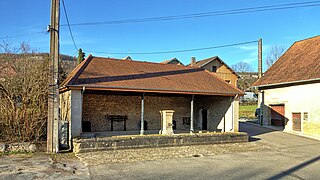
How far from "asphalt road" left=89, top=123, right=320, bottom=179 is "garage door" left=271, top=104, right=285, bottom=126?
23.1ft

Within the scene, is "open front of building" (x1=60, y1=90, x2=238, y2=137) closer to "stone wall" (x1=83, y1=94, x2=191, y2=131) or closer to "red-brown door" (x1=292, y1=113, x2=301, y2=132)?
"stone wall" (x1=83, y1=94, x2=191, y2=131)

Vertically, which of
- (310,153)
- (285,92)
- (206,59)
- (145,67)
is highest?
(206,59)

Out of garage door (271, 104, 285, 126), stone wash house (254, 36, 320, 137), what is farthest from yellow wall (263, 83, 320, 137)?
garage door (271, 104, 285, 126)

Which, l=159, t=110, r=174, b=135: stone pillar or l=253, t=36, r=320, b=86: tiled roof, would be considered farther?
l=253, t=36, r=320, b=86: tiled roof

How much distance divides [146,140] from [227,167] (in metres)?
4.18

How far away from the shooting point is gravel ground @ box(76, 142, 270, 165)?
9.23 metres

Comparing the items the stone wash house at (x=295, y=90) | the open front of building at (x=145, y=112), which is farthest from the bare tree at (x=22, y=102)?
the stone wash house at (x=295, y=90)

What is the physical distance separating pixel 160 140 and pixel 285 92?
1041 centimetres

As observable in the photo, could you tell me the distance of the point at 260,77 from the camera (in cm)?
2177

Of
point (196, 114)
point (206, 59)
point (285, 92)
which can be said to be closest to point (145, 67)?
point (196, 114)

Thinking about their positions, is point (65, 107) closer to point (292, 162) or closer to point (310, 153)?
point (292, 162)

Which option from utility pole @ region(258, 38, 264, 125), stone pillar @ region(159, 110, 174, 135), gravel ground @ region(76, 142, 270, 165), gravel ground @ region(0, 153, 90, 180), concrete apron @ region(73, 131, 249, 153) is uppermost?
utility pole @ region(258, 38, 264, 125)

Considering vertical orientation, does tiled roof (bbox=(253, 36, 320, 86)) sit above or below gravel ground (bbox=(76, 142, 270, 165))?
above

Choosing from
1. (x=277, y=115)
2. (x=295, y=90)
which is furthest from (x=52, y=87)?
(x=277, y=115)
